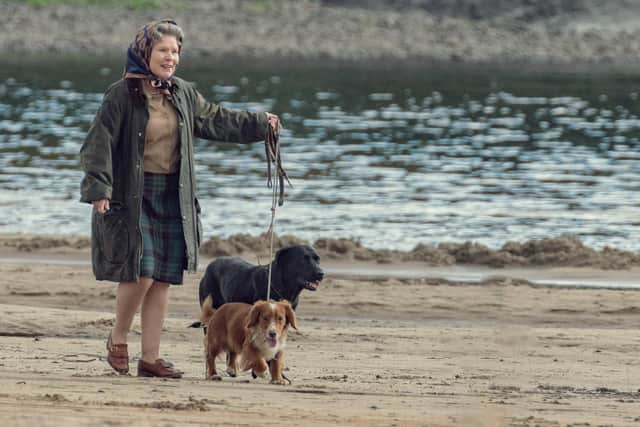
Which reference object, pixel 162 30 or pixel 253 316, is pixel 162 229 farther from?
pixel 162 30

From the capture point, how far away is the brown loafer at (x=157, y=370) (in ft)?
24.0

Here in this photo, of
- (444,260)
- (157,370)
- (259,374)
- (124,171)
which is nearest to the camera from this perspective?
(124,171)

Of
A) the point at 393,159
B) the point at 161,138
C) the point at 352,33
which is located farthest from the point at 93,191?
the point at 352,33

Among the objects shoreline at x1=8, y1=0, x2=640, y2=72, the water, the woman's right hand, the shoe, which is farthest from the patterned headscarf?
shoreline at x1=8, y1=0, x2=640, y2=72

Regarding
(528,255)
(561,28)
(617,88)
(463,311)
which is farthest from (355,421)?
(561,28)

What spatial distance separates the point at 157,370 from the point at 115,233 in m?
0.89

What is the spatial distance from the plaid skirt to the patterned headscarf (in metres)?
0.52

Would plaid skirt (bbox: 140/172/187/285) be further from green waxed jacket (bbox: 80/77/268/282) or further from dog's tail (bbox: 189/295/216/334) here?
dog's tail (bbox: 189/295/216/334)

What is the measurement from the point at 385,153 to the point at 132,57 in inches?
699

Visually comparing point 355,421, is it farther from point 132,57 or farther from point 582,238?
point 582,238

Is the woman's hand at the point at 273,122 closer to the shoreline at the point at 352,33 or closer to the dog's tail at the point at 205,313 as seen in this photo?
the dog's tail at the point at 205,313

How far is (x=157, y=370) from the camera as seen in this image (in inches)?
288

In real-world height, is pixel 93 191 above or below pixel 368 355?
above

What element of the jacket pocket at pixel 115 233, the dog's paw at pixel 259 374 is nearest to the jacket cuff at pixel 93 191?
the jacket pocket at pixel 115 233
